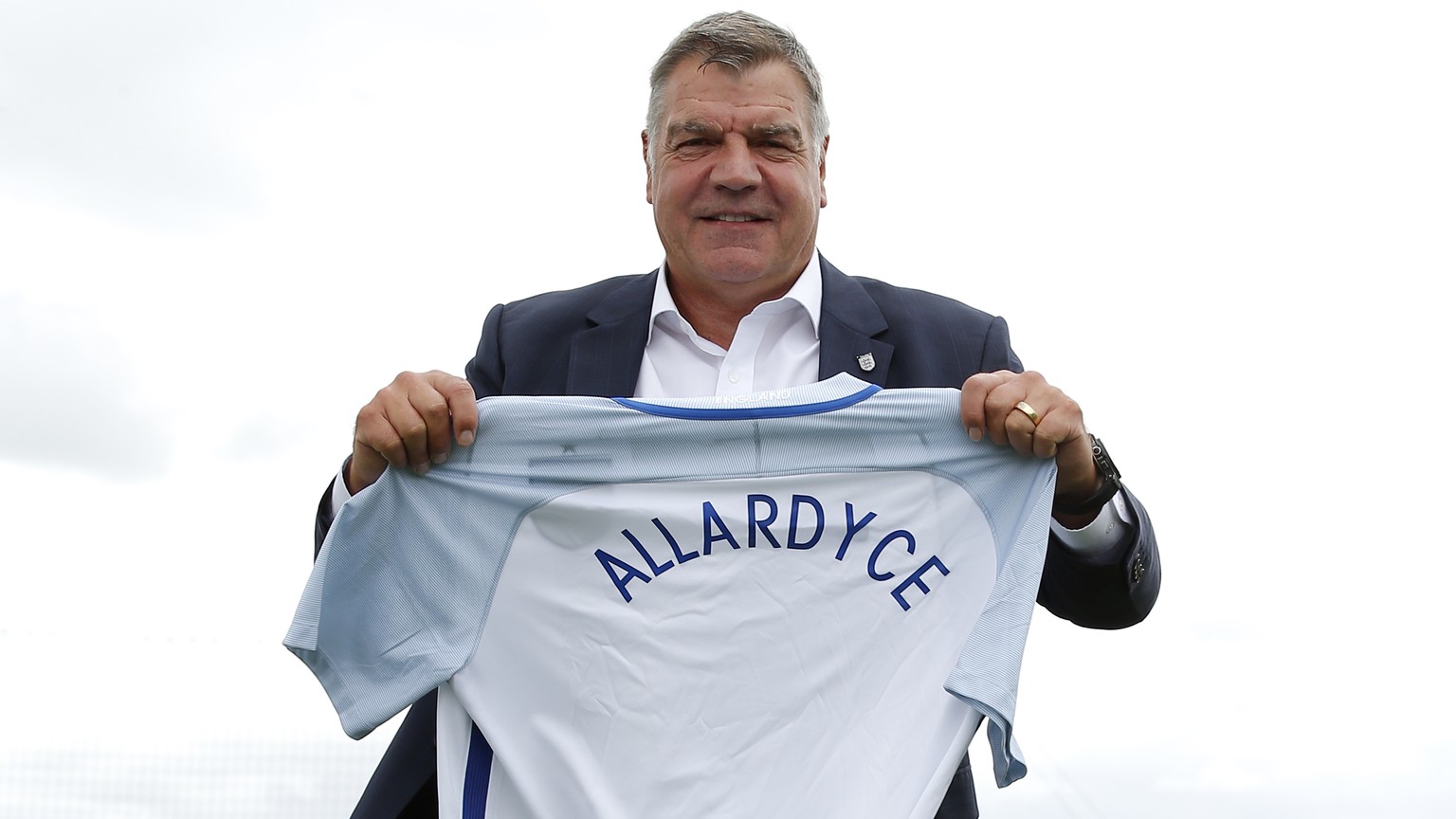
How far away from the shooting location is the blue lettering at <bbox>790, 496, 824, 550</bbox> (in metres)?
2.26

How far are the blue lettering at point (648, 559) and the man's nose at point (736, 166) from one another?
2.07 ft

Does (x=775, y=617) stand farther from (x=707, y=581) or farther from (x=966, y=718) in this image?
(x=966, y=718)

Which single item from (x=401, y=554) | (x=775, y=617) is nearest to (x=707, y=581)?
(x=775, y=617)

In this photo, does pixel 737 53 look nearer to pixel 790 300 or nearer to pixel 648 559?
pixel 790 300

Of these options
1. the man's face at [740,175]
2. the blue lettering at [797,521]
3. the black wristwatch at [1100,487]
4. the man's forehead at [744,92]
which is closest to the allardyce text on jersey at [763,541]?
the blue lettering at [797,521]

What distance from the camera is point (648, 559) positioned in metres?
2.26

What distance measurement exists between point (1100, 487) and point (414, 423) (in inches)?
42.0

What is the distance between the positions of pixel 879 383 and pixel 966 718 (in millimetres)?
606

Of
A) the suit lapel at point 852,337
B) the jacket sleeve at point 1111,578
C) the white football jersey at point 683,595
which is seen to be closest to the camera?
the white football jersey at point 683,595

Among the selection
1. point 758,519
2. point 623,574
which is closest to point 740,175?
point 758,519

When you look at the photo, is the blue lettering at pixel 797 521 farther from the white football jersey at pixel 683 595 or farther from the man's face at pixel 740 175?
the man's face at pixel 740 175

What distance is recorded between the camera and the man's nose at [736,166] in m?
2.48

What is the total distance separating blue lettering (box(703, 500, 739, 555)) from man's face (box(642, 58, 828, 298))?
475 mm

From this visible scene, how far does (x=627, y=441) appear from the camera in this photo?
7.52ft
